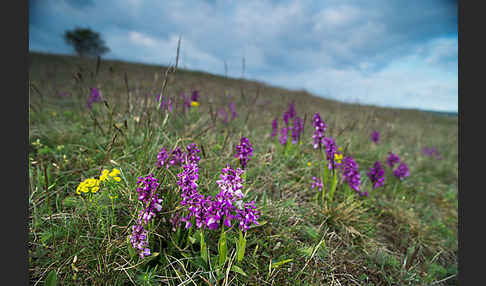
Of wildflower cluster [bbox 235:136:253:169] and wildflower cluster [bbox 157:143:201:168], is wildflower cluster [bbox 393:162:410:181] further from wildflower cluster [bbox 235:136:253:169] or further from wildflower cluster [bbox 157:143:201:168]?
wildflower cluster [bbox 157:143:201:168]

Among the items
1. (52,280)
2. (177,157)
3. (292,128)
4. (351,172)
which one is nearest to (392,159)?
(351,172)

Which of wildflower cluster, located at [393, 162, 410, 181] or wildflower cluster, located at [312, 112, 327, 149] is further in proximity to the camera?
wildflower cluster, located at [393, 162, 410, 181]

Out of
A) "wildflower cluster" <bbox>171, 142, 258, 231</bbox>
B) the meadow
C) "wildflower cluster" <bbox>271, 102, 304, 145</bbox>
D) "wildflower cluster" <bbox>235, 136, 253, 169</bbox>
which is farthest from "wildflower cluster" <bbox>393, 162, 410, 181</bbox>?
"wildflower cluster" <bbox>171, 142, 258, 231</bbox>

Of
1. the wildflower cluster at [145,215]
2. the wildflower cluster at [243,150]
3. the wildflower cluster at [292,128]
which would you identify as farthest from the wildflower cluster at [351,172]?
the wildflower cluster at [145,215]

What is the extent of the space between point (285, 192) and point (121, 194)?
5.33 ft

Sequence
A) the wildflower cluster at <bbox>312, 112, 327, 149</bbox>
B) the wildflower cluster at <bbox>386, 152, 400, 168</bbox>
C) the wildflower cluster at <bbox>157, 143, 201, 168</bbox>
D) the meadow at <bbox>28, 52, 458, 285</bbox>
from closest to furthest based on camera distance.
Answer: the meadow at <bbox>28, 52, 458, 285</bbox>, the wildflower cluster at <bbox>157, 143, 201, 168</bbox>, the wildflower cluster at <bbox>312, 112, 327, 149</bbox>, the wildflower cluster at <bbox>386, 152, 400, 168</bbox>

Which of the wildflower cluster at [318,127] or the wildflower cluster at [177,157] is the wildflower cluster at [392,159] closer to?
the wildflower cluster at [318,127]

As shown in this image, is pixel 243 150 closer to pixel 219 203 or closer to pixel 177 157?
pixel 177 157

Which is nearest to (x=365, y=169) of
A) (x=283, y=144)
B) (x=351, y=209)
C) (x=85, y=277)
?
(x=283, y=144)

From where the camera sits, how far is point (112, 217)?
1.49 metres

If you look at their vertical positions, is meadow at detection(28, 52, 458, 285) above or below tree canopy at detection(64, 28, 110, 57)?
below

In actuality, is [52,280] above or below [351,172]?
below

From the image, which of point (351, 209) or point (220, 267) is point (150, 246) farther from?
point (351, 209)


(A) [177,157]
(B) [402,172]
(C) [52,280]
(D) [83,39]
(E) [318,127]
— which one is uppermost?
(D) [83,39]
